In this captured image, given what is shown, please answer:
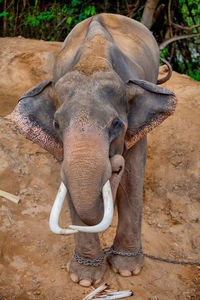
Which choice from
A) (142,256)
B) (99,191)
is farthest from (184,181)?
(99,191)

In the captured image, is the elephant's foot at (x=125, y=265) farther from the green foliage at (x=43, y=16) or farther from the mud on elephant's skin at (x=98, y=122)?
the green foliage at (x=43, y=16)

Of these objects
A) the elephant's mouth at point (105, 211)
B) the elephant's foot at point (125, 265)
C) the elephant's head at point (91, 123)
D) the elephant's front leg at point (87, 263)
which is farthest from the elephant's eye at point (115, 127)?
the elephant's foot at point (125, 265)

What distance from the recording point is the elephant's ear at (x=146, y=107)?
263 centimetres

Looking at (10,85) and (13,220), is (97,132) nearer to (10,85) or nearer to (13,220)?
(13,220)

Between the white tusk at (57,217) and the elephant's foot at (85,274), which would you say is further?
the elephant's foot at (85,274)

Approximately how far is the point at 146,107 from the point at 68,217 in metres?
1.55

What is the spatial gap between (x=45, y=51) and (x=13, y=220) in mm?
3137

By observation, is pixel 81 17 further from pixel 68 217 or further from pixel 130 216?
pixel 130 216

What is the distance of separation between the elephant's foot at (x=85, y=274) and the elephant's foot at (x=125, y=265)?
0.16 m

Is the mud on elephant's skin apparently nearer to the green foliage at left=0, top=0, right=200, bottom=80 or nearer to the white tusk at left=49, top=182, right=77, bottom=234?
the white tusk at left=49, top=182, right=77, bottom=234

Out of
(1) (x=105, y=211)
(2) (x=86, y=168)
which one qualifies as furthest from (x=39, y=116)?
(1) (x=105, y=211)

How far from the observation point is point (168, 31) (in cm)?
746

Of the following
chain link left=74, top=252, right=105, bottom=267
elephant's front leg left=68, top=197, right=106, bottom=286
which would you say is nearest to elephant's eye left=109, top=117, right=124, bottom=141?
elephant's front leg left=68, top=197, right=106, bottom=286

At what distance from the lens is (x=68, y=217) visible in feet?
12.4
